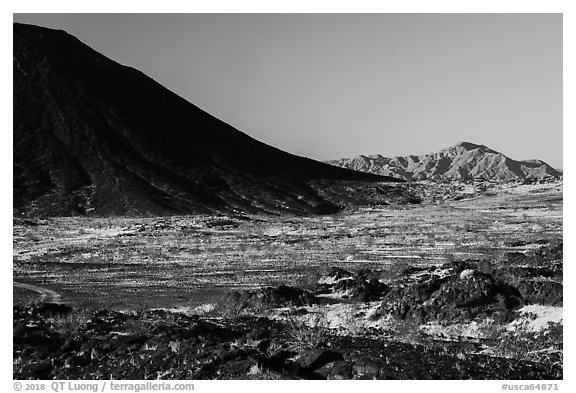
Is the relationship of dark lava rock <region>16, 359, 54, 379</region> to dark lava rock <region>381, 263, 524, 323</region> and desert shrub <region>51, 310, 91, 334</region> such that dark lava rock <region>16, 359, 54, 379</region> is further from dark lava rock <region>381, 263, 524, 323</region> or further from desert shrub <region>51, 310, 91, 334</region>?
dark lava rock <region>381, 263, 524, 323</region>

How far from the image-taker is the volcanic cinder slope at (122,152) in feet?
256

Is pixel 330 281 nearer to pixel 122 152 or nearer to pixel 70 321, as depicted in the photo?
pixel 70 321

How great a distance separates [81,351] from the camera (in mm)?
13133

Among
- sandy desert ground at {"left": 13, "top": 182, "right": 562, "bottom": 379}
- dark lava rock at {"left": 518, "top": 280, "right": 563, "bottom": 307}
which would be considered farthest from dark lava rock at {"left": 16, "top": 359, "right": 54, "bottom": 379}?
dark lava rock at {"left": 518, "top": 280, "right": 563, "bottom": 307}

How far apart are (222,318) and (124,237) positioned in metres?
Answer: 33.4

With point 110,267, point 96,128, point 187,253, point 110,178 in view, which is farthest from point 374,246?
point 96,128

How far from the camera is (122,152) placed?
308 feet

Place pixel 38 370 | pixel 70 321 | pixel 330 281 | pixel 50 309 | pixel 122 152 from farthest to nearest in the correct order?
pixel 122 152 → pixel 330 281 → pixel 50 309 → pixel 70 321 → pixel 38 370

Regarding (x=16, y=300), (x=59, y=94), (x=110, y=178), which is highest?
(x=59, y=94)

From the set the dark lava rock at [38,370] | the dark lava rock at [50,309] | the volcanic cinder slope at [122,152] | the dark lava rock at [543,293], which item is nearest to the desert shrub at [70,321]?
the dark lava rock at [50,309]

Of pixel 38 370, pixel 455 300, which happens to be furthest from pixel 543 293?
pixel 38 370

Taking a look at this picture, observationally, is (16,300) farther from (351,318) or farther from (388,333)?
(388,333)

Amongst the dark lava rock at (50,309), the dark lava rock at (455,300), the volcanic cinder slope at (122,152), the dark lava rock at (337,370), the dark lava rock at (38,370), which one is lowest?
the dark lava rock at (38,370)

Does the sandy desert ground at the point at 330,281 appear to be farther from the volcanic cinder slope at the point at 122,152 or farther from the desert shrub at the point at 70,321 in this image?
the volcanic cinder slope at the point at 122,152
